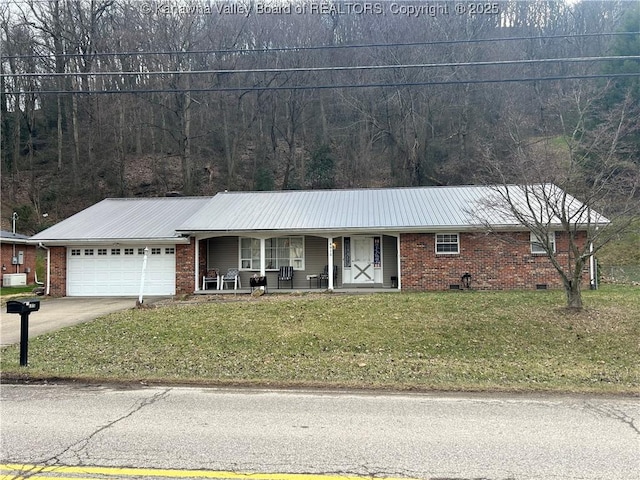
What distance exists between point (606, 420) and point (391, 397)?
2.48 metres

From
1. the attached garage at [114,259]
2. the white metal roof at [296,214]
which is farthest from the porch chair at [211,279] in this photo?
the white metal roof at [296,214]

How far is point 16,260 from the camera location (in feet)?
87.4

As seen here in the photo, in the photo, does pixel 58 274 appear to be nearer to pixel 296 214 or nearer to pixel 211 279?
pixel 211 279

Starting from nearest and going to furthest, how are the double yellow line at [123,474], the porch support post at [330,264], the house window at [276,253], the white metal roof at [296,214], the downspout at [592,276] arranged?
the double yellow line at [123,474]
the downspout at [592,276]
the white metal roof at [296,214]
the porch support post at [330,264]
the house window at [276,253]

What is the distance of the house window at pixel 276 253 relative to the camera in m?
19.1

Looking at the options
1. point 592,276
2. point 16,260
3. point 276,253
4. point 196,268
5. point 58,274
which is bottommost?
point 592,276

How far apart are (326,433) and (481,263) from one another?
1345 centimetres

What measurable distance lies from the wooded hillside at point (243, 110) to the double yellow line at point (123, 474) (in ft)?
81.2

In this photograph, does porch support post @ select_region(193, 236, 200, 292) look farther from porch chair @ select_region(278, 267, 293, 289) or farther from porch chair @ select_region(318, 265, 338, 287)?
porch chair @ select_region(318, 265, 338, 287)

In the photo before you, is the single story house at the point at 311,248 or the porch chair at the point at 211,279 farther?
the porch chair at the point at 211,279

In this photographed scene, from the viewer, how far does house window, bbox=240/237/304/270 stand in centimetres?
1909

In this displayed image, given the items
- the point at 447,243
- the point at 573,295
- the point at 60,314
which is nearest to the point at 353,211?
→ the point at 447,243

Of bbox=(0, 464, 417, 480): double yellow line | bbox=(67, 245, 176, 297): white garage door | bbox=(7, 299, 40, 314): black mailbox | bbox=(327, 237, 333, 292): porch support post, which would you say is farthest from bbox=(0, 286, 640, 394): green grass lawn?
bbox=(67, 245, 176, 297): white garage door

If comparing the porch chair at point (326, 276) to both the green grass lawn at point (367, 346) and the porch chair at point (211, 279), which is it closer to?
the porch chair at point (211, 279)
